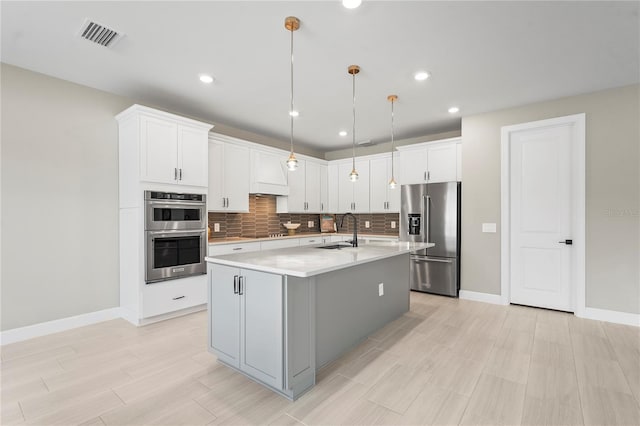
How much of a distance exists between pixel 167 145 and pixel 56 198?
123 centimetres

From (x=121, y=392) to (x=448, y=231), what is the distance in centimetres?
425

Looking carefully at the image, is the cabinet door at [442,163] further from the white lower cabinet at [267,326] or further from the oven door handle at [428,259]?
the white lower cabinet at [267,326]

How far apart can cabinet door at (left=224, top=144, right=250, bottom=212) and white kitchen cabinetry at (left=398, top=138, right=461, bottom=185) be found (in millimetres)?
2624

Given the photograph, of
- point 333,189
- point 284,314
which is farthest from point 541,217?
point 284,314

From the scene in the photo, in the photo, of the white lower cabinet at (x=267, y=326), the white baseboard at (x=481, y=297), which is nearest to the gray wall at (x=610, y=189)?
the white baseboard at (x=481, y=297)

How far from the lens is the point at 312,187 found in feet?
20.0

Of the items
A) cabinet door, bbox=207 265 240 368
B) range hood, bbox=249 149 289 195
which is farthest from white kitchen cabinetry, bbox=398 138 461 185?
cabinet door, bbox=207 265 240 368

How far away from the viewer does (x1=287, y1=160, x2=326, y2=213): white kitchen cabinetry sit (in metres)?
5.70

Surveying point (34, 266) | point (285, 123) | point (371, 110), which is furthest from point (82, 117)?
point (371, 110)

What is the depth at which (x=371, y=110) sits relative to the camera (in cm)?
421

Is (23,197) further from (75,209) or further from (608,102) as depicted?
(608,102)

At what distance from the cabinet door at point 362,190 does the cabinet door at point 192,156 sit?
9.89 ft

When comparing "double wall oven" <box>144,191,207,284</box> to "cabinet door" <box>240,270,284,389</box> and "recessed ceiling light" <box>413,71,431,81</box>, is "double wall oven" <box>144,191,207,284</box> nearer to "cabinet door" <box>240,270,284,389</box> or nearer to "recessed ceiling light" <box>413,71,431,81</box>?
"cabinet door" <box>240,270,284,389</box>

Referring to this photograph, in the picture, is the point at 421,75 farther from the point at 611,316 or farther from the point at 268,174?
the point at 611,316
